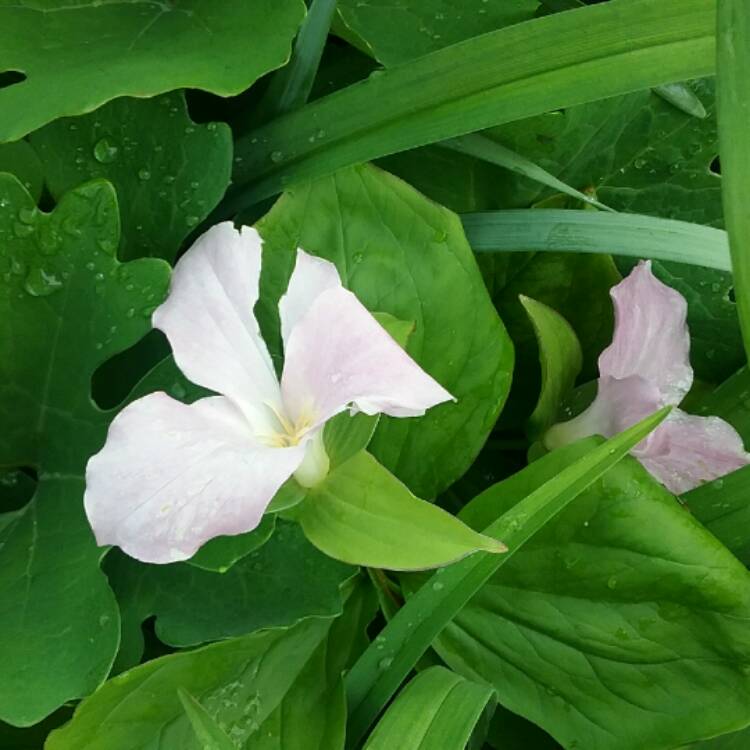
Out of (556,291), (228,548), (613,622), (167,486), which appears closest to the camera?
(167,486)

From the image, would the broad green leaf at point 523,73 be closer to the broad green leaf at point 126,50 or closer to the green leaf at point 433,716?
the broad green leaf at point 126,50

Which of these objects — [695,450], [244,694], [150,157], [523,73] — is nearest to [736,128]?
[523,73]

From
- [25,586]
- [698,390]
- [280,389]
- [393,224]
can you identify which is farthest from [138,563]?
[698,390]

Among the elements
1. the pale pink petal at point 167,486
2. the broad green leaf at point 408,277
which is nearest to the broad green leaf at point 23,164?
the broad green leaf at point 408,277

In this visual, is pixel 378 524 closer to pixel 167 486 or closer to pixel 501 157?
pixel 167 486

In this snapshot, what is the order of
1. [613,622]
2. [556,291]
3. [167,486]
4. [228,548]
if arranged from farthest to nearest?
1. [556,291]
2. [613,622]
3. [228,548]
4. [167,486]

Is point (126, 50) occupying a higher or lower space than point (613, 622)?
higher

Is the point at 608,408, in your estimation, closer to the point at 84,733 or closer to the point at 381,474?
the point at 381,474
